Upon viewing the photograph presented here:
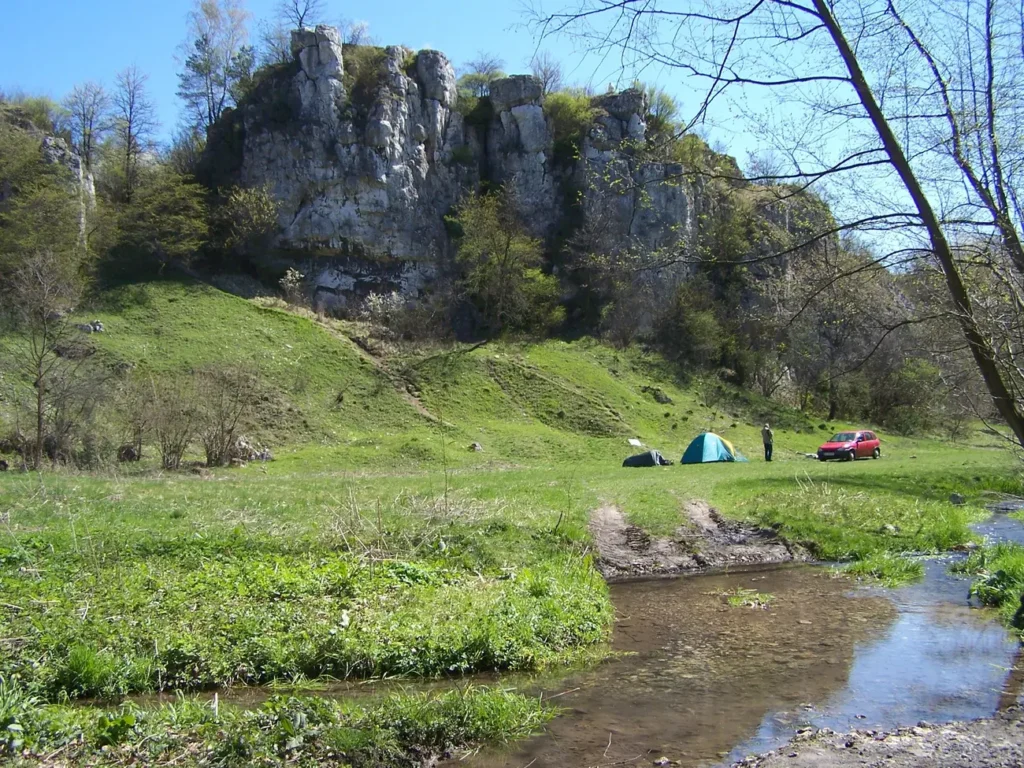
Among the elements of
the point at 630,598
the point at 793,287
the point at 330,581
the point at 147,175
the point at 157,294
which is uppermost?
the point at 147,175

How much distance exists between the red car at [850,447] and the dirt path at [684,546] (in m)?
21.8

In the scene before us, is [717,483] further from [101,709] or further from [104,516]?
[101,709]

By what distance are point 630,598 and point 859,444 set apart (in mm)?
29033

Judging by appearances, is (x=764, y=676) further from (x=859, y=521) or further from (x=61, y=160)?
(x=61, y=160)

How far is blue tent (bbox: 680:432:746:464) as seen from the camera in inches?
1382

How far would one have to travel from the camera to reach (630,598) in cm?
1312

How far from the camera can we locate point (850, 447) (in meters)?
37.3

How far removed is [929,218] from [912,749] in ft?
13.7

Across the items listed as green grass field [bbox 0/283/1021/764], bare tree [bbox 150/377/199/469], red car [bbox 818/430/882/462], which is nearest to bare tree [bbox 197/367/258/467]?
bare tree [bbox 150/377/199/469]

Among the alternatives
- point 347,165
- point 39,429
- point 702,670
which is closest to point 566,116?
point 347,165

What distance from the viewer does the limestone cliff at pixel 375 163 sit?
190 ft

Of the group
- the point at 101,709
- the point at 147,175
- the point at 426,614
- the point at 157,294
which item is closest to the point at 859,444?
the point at 426,614

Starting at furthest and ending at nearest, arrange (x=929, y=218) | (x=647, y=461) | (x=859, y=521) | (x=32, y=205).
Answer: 1. (x=32, y=205)
2. (x=647, y=461)
3. (x=859, y=521)
4. (x=929, y=218)

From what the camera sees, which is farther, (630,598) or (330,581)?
(630,598)
